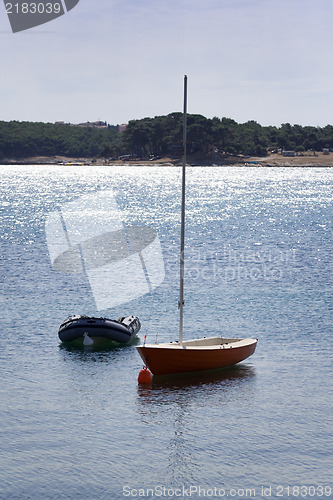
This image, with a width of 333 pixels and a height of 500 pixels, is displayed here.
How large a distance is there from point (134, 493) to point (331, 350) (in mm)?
16750

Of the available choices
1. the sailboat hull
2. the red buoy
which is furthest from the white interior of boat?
the red buoy

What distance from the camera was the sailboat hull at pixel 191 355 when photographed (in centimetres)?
3080

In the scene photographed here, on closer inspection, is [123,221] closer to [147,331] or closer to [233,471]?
[147,331]

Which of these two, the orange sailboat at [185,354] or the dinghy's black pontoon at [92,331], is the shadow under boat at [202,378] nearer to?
the orange sailboat at [185,354]

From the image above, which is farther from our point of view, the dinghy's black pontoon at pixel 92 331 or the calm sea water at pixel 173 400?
the dinghy's black pontoon at pixel 92 331

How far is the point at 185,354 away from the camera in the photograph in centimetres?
3105

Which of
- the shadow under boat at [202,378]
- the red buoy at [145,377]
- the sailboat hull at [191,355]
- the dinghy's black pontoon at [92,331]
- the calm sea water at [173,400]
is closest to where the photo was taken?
the calm sea water at [173,400]

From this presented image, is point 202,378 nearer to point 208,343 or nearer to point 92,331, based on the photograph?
point 208,343

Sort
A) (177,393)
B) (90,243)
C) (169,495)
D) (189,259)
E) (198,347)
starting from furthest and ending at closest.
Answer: (90,243), (189,259), (198,347), (177,393), (169,495)

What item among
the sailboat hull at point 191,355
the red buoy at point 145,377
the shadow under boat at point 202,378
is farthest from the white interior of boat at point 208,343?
the red buoy at point 145,377

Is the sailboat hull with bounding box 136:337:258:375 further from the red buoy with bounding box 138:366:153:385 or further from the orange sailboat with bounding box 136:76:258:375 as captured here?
the red buoy with bounding box 138:366:153:385

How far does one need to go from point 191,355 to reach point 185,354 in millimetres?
292

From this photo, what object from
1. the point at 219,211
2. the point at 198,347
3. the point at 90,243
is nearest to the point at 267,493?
the point at 198,347

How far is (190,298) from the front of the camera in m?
48.2
